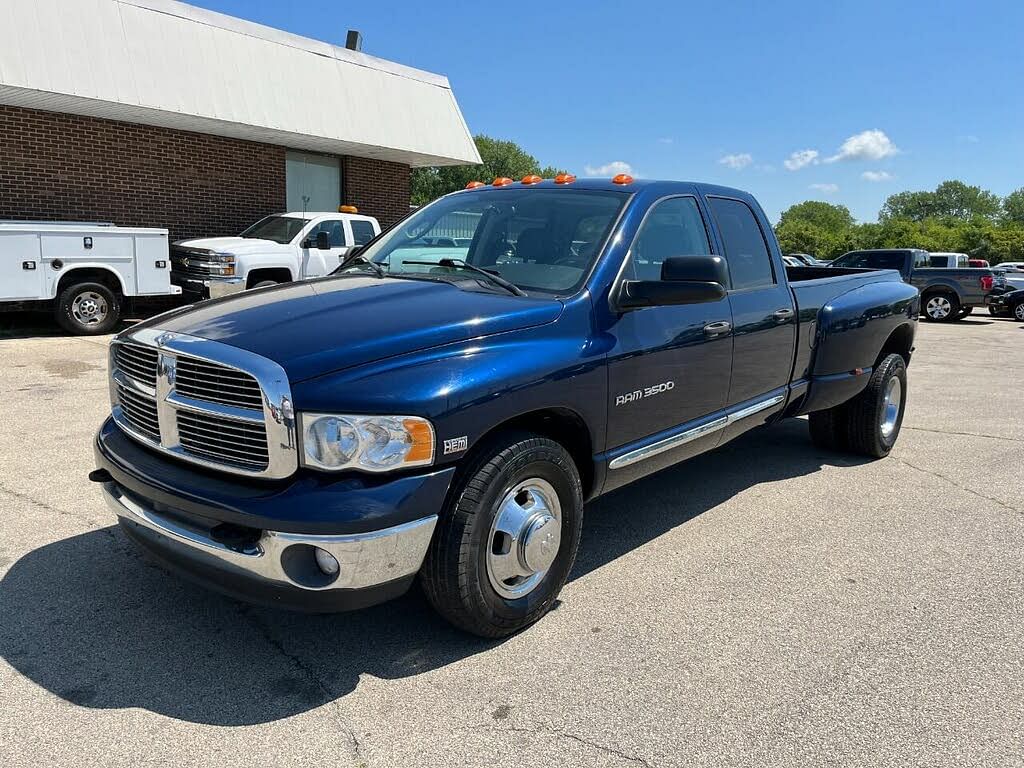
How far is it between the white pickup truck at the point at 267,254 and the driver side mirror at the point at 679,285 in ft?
27.7

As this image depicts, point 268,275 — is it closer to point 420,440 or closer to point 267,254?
point 267,254

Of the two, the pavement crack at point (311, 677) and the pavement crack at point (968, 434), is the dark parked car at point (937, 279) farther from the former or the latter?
the pavement crack at point (311, 677)

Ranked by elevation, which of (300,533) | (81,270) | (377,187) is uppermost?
(377,187)

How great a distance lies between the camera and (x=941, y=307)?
20.5 metres

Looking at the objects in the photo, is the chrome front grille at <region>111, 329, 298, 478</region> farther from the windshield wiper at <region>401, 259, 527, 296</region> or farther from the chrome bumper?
the windshield wiper at <region>401, 259, 527, 296</region>

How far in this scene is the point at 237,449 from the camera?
2.79 metres

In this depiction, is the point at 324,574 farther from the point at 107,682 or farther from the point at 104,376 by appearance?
the point at 104,376

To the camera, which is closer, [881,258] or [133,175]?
[133,175]

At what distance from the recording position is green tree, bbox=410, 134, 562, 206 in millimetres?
54500

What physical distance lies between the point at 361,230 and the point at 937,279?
583 inches

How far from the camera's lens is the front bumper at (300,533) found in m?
2.60

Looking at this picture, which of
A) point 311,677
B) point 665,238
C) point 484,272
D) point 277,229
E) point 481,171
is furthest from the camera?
point 481,171

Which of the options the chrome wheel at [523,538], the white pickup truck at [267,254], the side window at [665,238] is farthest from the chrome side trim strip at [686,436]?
the white pickup truck at [267,254]

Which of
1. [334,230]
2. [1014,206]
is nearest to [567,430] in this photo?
[334,230]
